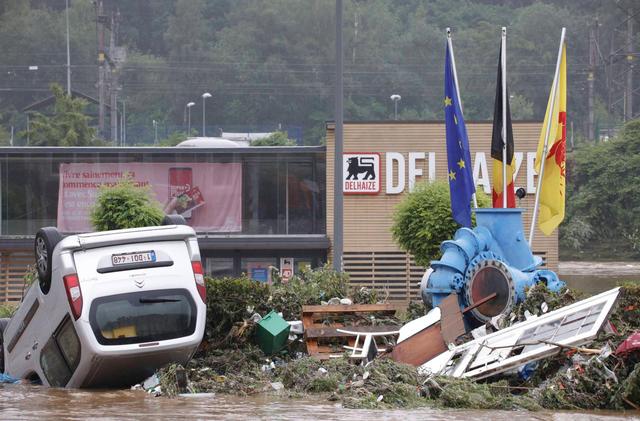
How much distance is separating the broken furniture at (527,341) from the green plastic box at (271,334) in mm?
2342

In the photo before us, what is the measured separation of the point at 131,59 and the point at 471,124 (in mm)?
85722

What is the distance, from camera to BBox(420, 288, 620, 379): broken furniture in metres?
14.9

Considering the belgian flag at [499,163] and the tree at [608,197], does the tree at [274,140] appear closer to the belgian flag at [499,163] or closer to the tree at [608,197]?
the tree at [608,197]

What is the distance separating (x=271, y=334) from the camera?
17641mm

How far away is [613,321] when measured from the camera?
53.5 ft

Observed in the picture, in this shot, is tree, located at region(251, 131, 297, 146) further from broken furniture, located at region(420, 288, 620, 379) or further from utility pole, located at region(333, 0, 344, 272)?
broken furniture, located at region(420, 288, 620, 379)

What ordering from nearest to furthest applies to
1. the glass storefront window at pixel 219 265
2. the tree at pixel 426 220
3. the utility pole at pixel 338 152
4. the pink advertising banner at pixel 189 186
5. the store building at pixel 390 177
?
the utility pole at pixel 338 152
the tree at pixel 426 220
the glass storefront window at pixel 219 265
the store building at pixel 390 177
the pink advertising banner at pixel 189 186

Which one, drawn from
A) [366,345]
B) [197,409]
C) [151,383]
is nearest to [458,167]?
[366,345]

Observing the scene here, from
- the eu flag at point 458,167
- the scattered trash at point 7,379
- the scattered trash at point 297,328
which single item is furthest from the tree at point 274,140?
the scattered trash at point 7,379

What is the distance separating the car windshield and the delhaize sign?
84.5 feet

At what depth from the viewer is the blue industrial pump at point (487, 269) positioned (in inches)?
752

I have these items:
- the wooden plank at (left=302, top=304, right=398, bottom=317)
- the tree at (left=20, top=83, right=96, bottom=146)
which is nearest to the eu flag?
the wooden plank at (left=302, top=304, right=398, bottom=317)

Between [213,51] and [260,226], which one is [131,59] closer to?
[213,51]

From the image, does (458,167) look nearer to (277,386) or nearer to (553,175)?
(553,175)
